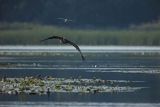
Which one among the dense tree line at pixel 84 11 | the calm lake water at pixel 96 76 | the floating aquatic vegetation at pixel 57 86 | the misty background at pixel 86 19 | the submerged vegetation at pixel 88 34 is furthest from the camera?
the dense tree line at pixel 84 11

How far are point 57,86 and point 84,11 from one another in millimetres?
68578

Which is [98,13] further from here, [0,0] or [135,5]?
[0,0]

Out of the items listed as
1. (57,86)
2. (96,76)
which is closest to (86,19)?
(96,76)

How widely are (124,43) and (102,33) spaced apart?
3813 mm

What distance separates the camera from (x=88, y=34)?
307ft

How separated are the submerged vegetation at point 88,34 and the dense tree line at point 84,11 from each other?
12.2ft

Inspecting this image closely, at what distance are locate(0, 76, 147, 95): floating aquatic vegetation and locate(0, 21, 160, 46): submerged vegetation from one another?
40465 millimetres

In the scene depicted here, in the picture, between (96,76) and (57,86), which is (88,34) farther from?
(57,86)

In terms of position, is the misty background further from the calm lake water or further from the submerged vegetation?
the calm lake water

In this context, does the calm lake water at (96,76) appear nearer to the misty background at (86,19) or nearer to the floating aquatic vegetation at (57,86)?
the floating aquatic vegetation at (57,86)

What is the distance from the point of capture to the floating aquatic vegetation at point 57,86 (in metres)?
43.2

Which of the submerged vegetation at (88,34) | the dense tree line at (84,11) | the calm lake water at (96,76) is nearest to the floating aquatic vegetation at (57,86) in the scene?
the calm lake water at (96,76)

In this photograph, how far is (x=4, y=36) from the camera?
94.0 metres

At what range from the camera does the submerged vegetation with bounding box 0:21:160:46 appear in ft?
298
